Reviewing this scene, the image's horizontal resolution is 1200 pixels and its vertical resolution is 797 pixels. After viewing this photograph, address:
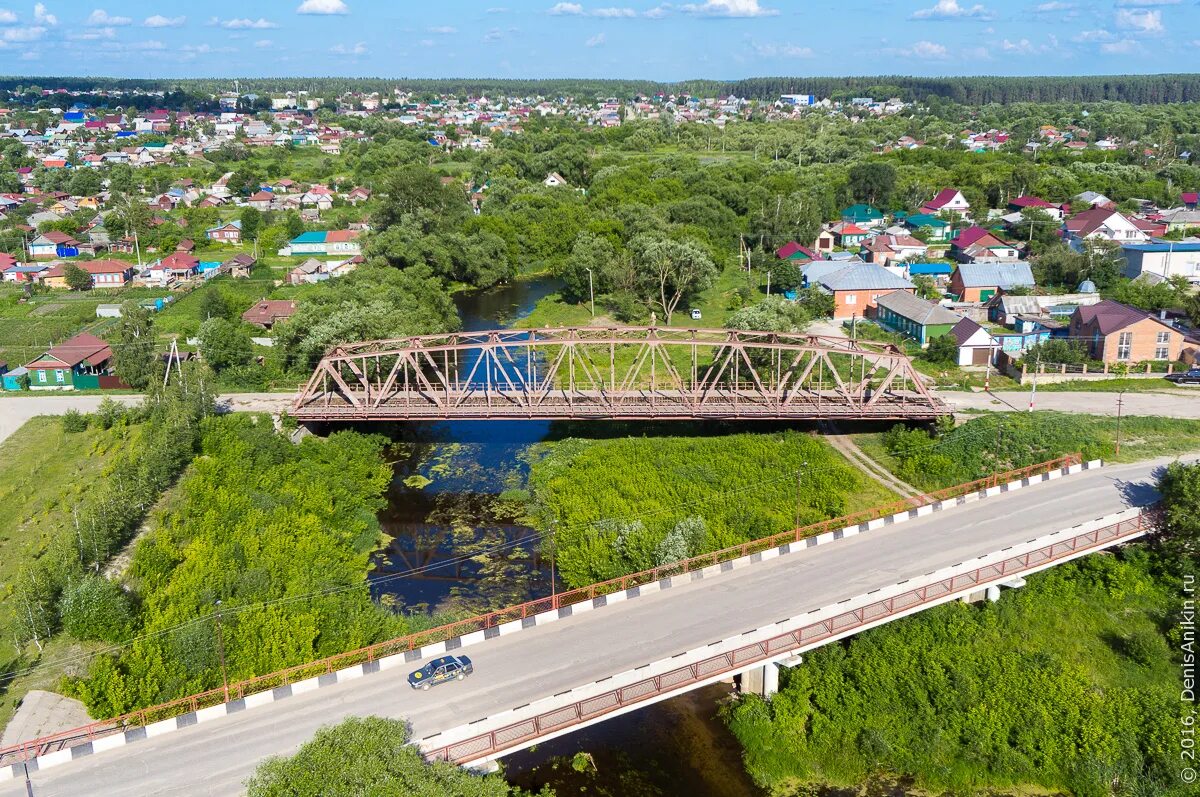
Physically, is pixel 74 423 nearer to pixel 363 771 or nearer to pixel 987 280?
pixel 363 771

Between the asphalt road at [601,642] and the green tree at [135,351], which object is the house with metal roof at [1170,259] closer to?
the asphalt road at [601,642]

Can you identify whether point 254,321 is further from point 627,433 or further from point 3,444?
point 627,433

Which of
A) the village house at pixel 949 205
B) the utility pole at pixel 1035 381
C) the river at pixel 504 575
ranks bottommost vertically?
the river at pixel 504 575

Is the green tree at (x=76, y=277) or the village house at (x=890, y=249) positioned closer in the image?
the village house at (x=890, y=249)

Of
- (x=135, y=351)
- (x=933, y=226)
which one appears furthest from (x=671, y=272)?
(x=135, y=351)

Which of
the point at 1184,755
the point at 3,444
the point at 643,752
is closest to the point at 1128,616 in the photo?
the point at 1184,755

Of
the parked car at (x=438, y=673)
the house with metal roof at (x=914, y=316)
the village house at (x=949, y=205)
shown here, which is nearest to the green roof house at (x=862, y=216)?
the village house at (x=949, y=205)
